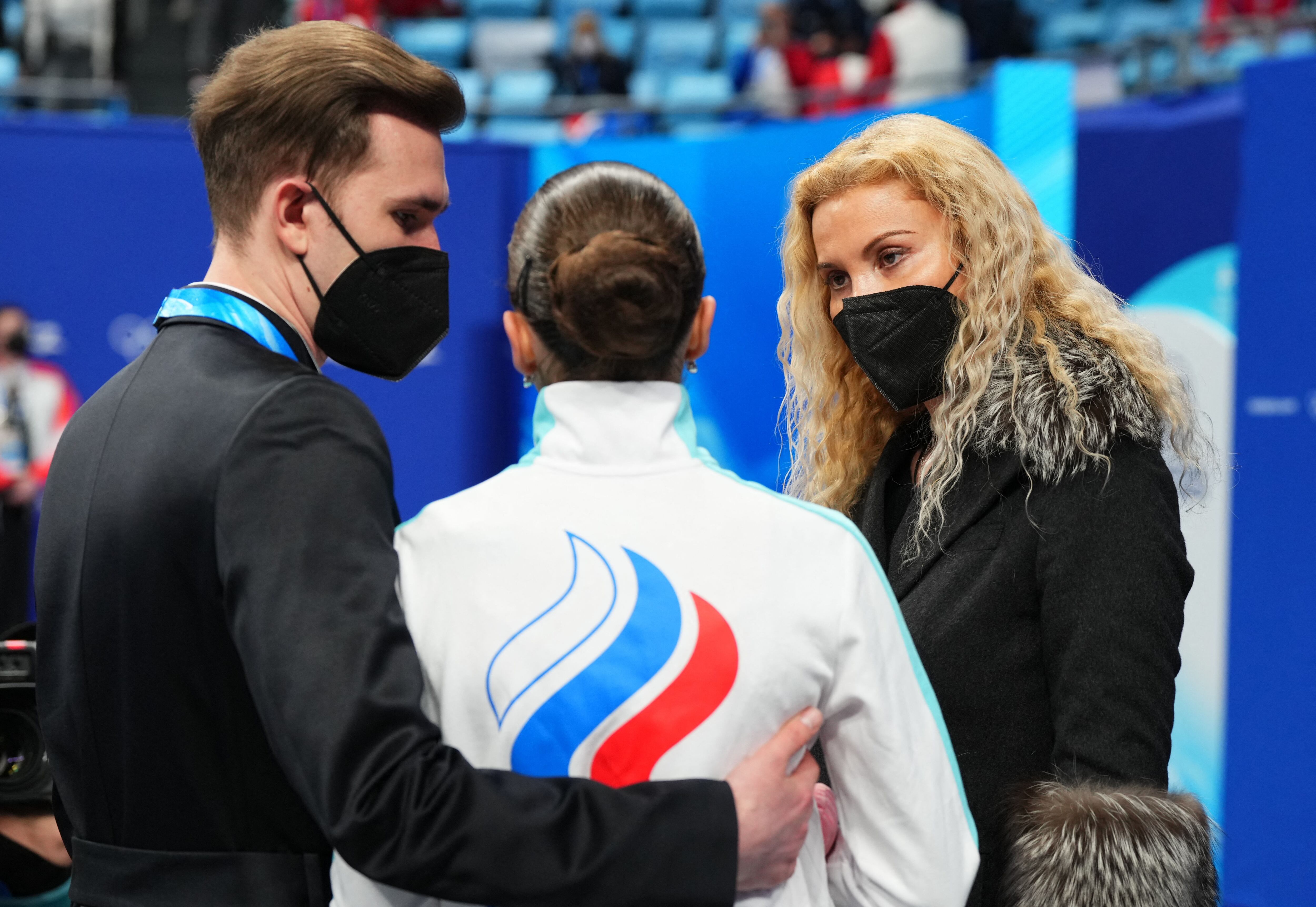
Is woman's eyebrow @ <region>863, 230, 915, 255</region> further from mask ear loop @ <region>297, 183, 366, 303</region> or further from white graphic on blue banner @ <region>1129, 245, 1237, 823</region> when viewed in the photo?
white graphic on blue banner @ <region>1129, 245, 1237, 823</region>

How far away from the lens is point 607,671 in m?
1.03

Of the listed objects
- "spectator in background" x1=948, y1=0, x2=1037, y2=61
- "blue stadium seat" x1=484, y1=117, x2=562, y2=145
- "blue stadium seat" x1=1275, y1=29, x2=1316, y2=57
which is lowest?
"blue stadium seat" x1=484, y1=117, x2=562, y2=145

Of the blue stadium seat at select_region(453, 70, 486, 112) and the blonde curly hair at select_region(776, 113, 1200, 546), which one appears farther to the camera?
the blue stadium seat at select_region(453, 70, 486, 112)

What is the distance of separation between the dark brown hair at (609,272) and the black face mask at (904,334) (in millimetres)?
629

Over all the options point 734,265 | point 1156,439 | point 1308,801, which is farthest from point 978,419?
point 734,265

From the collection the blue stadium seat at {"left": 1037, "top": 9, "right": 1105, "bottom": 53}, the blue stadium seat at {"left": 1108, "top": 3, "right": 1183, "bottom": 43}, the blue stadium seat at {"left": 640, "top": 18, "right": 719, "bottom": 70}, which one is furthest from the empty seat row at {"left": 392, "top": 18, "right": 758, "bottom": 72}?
the blue stadium seat at {"left": 1108, "top": 3, "right": 1183, "bottom": 43}

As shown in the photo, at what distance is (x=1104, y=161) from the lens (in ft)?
16.0

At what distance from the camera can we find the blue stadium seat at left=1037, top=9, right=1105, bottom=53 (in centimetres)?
768

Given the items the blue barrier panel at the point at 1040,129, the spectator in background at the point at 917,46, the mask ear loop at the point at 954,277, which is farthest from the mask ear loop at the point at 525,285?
the spectator in background at the point at 917,46

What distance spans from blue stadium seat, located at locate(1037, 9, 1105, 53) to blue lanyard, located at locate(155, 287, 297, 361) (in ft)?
23.8

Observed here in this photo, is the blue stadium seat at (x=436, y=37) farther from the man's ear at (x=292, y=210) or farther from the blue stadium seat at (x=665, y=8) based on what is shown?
the man's ear at (x=292, y=210)

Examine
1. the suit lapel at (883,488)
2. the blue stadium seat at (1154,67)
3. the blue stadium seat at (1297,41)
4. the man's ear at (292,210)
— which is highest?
the blue stadium seat at (1297,41)

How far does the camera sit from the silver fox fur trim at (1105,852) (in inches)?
51.2

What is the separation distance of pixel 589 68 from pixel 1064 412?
7.13 meters
